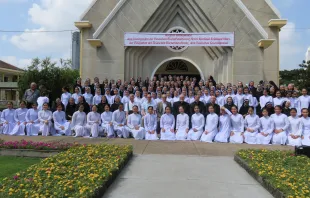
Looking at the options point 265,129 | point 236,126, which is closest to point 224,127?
point 236,126

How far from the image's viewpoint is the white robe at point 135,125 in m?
11.9

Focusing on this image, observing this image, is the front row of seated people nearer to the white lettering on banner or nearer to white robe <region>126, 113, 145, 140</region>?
white robe <region>126, 113, 145, 140</region>

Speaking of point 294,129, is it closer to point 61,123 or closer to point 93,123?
point 93,123

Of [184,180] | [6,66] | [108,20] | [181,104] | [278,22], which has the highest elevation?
[6,66]

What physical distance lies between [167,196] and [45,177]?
2.26 meters

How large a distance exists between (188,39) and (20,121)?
9328 mm

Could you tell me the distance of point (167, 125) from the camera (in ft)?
40.3

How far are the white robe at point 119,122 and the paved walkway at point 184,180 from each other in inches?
159

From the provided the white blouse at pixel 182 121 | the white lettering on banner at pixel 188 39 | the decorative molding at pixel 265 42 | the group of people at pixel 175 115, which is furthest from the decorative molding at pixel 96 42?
the decorative molding at pixel 265 42

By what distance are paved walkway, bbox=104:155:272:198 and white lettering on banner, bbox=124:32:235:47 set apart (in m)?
9.46

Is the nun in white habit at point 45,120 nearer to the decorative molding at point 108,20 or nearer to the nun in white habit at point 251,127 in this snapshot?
the decorative molding at point 108,20

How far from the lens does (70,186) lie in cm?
488

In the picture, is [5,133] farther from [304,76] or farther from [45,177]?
[304,76]

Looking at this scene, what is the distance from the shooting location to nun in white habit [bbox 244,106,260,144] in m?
11.5
